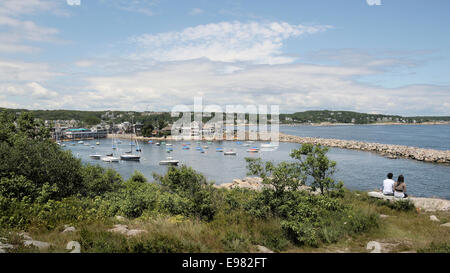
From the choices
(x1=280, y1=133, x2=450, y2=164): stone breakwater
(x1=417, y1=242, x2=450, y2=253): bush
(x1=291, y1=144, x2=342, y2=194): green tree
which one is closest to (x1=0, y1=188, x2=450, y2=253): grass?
(x1=417, y1=242, x2=450, y2=253): bush

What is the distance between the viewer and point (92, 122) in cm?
19112

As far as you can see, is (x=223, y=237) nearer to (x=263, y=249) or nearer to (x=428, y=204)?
(x=263, y=249)

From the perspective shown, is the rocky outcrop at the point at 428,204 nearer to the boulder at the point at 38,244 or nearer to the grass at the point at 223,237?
the grass at the point at 223,237

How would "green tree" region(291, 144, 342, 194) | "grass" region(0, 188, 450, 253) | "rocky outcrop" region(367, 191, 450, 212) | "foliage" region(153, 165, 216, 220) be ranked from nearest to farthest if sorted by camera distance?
"grass" region(0, 188, 450, 253) → "foliage" region(153, 165, 216, 220) → "green tree" region(291, 144, 342, 194) → "rocky outcrop" region(367, 191, 450, 212)

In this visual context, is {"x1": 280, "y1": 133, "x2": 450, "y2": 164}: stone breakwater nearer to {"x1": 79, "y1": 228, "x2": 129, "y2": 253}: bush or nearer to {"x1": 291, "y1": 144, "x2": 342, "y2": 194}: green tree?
{"x1": 291, "y1": 144, "x2": 342, "y2": 194}: green tree

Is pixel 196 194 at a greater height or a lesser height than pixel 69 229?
greater

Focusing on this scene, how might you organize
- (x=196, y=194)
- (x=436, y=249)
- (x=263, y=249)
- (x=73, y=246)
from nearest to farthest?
1. (x=73, y=246)
2. (x=436, y=249)
3. (x=263, y=249)
4. (x=196, y=194)

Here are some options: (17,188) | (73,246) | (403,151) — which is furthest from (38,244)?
(403,151)

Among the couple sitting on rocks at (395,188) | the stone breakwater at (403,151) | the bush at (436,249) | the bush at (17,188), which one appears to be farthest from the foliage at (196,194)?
the stone breakwater at (403,151)
